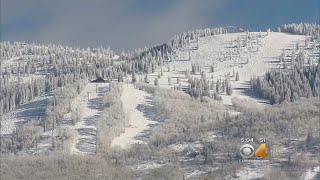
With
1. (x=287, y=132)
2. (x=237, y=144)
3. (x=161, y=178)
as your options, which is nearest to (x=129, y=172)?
(x=161, y=178)

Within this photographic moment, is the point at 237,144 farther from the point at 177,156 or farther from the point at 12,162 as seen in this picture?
the point at 12,162

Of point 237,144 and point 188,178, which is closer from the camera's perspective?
point 188,178

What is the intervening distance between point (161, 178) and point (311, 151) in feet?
100

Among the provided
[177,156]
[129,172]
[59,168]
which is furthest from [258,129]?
[59,168]

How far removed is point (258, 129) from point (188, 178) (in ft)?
90.5

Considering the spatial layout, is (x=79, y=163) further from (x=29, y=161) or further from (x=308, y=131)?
(x=308, y=131)

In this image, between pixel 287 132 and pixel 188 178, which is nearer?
pixel 188 178

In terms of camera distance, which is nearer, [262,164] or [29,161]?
[262,164]

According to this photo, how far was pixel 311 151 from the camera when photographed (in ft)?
577

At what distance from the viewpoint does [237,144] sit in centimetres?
18625

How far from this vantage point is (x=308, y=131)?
18800cm

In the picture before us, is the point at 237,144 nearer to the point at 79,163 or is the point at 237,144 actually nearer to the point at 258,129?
the point at 258,129

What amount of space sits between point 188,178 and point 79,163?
26433 mm

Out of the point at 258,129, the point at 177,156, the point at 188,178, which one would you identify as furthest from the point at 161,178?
the point at 258,129
